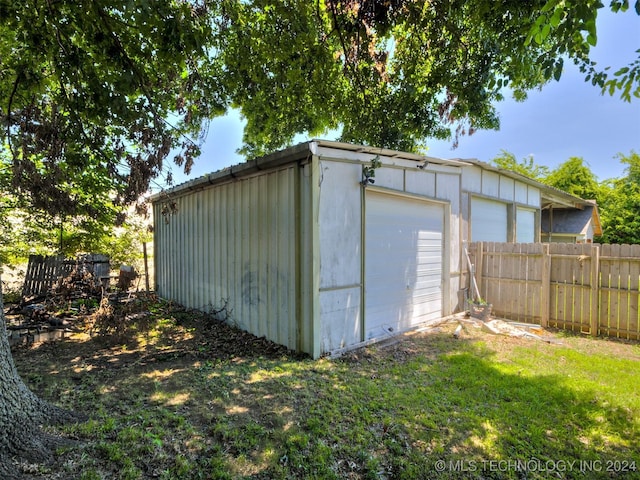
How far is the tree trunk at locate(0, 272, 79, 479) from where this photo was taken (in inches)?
73.1

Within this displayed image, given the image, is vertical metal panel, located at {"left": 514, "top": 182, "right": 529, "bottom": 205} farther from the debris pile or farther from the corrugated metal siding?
the debris pile

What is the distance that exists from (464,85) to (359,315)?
4793 millimetres

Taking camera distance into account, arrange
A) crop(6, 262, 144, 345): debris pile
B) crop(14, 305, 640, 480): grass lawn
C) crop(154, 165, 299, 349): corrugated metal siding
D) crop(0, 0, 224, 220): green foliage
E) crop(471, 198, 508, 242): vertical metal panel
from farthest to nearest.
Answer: crop(471, 198, 508, 242): vertical metal panel, crop(6, 262, 144, 345): debris pile, crop(154, 165, 299, 349): corrugated metal siding, crop(0, 0, 224, 220): green foliage, crop(14, 305, 640, 480): grass lawn

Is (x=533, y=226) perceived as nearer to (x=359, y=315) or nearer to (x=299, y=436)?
(x=359, y=315)

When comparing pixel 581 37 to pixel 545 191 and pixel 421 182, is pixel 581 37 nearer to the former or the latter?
pixel 421 182

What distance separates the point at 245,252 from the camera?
18.5ft

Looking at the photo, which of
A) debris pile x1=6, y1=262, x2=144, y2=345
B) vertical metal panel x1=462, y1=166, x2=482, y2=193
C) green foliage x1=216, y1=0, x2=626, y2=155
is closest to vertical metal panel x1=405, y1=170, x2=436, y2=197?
vertical metal panel x1=462, y1=166, x2=482, y2=193

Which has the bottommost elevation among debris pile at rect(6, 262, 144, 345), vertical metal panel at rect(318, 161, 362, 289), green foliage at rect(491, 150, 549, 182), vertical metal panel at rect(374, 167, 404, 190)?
debris pile at rect(6, 262, 144, 345)

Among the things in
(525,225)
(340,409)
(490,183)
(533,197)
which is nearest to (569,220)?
(533,197)

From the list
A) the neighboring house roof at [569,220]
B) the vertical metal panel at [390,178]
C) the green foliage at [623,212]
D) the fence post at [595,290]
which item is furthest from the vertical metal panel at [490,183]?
the green foliage at [623,212]

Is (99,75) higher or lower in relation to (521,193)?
higher

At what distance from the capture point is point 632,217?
A: 1820cm

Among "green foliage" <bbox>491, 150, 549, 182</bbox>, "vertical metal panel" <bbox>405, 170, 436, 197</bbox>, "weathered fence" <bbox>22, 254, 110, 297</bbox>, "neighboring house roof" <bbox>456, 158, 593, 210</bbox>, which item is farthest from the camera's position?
"green foliage" <bbox>491, 150, 549, 182</bbox>

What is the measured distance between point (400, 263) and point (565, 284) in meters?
3.43
